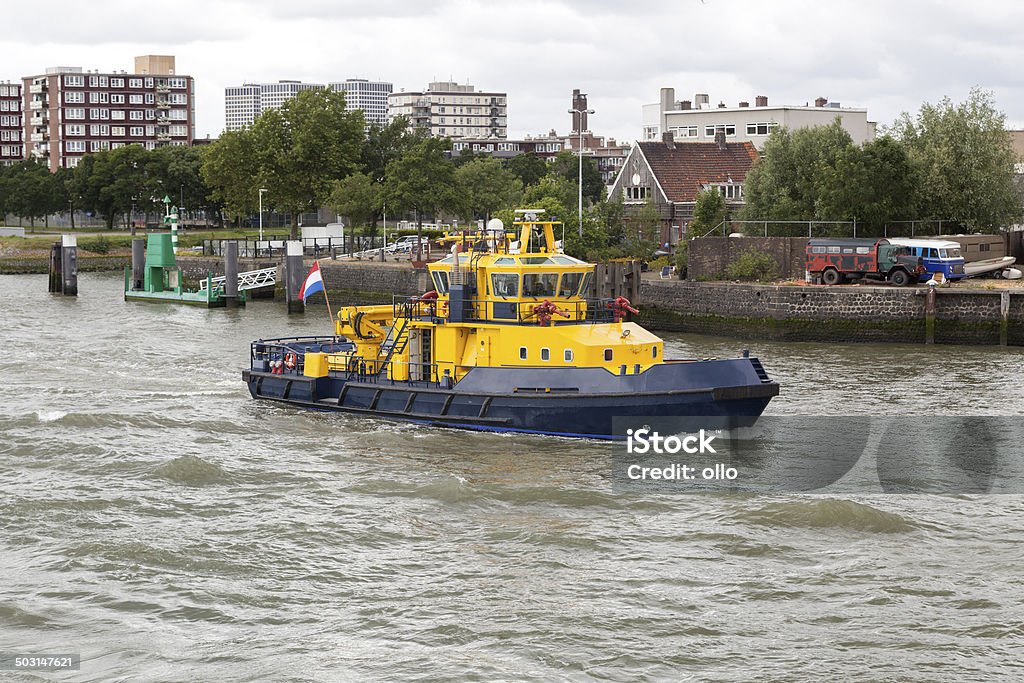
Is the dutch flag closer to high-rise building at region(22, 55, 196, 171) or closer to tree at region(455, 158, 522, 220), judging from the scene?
tree at region(455, 158, 522, 220)

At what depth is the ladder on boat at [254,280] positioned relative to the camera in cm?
A: 6103

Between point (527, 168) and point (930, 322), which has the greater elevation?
point (527, 168)

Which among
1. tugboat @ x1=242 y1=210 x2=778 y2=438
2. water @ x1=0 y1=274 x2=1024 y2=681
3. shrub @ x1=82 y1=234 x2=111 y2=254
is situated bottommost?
water @ x1=0 y1=274 x2=1024 y2=681

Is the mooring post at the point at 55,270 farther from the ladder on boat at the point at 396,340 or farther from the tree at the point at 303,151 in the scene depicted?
the ladder on boat at the point at 396,340

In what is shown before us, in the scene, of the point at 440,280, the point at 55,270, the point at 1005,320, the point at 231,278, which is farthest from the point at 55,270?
the point at 1005,320

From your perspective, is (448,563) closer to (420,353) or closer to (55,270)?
(420,353)

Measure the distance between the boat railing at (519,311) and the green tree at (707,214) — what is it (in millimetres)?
27490

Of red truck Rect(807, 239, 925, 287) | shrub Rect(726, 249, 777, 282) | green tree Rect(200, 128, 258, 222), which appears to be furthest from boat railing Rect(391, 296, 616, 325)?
green tree Rect(200, 128, 258, 222)

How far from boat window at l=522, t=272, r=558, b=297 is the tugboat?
0.02 m

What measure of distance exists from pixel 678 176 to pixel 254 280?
22064mm

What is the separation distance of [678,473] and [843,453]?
329 centimetres

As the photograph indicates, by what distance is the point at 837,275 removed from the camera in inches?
1750

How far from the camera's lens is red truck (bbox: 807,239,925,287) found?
143ft

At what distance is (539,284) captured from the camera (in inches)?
1059
